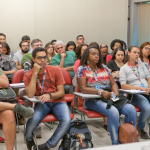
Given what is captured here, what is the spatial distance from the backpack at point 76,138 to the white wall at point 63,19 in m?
3.74

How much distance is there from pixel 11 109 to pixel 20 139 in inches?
33.5

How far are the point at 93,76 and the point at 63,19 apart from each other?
375 cm

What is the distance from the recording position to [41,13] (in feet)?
20.1

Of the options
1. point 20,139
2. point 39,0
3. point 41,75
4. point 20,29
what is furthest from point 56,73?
point 39,0

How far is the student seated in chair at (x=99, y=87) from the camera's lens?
280cm

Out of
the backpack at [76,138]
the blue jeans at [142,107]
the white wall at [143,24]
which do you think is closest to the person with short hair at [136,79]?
the blue jeans at [142,107]

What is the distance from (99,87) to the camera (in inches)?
121

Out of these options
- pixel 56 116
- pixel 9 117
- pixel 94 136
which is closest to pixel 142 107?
pixel 94 136

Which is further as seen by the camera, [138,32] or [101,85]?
[138,32]

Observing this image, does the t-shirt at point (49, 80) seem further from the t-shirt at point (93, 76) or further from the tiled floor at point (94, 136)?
the tiled floor at point (94, 136)

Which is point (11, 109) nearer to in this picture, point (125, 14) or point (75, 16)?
point (75, 16)

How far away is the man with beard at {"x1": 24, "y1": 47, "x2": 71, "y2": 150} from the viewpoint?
8.53 ft

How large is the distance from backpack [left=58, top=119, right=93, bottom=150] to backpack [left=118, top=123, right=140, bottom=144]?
15.4 inches

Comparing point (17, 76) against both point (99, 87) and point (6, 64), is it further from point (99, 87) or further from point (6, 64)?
point (99, 87)
